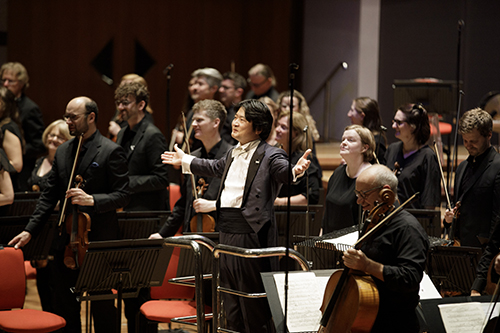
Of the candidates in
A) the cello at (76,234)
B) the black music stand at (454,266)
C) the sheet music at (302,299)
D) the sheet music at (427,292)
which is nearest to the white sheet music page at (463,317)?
the sheet music at (427,292)

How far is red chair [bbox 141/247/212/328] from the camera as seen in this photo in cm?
367

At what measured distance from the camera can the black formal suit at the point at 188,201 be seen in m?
4.12

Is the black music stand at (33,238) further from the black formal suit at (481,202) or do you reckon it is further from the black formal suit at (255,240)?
the black formal suit at (481,202)

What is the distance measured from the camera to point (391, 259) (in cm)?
257

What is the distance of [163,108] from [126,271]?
20.2 ft

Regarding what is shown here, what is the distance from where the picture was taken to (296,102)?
231 inches

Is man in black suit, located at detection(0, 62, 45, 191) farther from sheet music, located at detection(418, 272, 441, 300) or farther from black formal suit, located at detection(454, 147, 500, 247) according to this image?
→ sheet music, located at detection(418, 272, 441, 300)

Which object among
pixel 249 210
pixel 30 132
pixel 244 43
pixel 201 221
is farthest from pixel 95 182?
pixel 244 43

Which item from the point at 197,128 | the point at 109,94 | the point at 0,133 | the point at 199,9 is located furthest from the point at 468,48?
the point at 0,133

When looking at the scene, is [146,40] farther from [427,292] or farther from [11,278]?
[427,292]

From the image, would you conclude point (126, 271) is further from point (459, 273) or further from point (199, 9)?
point (199, 9)

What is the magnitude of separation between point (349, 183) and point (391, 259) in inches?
55.7

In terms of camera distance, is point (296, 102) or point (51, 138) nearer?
point (51, 138)

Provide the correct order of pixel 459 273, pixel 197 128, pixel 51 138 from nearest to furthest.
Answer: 1. pixel 459 273
2. pixel 197 128
3. pixel 51 138
